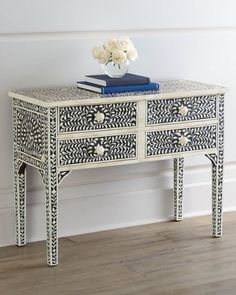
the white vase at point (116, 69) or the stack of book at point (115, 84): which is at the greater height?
the white vase at point (116, 69)

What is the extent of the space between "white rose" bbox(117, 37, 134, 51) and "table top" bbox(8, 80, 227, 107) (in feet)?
0.63

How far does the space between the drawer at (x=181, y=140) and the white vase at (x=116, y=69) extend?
28 centimetres

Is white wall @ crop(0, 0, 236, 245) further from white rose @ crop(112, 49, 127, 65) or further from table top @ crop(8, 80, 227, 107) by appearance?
white rose @ crop(112, 49, 127, 65)

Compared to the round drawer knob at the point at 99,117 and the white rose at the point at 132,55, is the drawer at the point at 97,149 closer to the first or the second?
the round drawer knob at the point at 99,117

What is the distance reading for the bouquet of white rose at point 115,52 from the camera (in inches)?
131

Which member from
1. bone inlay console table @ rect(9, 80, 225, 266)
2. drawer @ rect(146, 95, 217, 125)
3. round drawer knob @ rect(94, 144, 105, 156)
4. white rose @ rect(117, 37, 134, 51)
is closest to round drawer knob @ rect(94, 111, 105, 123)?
bone inlay console table @ rect(9, 80, 225, 266)

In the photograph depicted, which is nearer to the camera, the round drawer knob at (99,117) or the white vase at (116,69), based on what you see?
the round drawer knob at (99,117)

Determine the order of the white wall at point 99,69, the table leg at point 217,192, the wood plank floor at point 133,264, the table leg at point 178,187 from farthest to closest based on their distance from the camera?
1. the table leg at point 178,187
2. the table leg at point 217,192
3. the white wall at point 99,69
4. the wood plank floor at point 133,264

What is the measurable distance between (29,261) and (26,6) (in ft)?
3.44

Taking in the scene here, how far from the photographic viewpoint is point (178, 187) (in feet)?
12.4

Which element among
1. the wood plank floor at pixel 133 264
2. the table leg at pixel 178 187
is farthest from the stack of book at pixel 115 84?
the wood plank floor at pixel 133 264

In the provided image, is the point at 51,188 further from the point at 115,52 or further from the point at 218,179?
the point at 218,179

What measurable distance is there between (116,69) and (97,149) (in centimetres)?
38

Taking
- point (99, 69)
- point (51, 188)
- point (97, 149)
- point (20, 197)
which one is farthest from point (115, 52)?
point (20, 197)
